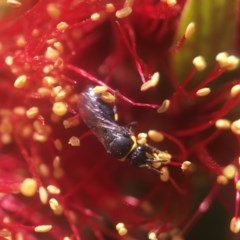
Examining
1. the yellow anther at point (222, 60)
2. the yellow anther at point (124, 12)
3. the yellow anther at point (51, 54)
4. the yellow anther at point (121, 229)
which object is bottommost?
the yellow anther at point (121, 229)

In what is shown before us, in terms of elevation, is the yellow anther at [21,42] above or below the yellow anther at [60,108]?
above

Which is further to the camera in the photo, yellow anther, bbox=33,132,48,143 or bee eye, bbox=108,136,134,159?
yellow anther, bbox=33,132,48,143

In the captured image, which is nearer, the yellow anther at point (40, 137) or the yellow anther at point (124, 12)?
the yellow anther at point (124, 12)

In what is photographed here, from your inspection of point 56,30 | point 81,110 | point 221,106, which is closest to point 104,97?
point 81,110

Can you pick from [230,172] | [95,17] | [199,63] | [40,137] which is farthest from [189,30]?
[40,137]

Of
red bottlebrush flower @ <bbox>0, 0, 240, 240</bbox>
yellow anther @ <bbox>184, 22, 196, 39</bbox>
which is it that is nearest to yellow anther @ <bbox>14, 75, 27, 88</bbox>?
red bottlebrush flower @ <bbox>0, 0, 240, 240</bbox>

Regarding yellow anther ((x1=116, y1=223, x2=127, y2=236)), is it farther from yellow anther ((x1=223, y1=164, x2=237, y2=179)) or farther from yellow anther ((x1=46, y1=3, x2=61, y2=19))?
yellow anther ((x1=46, y1=3, x2=61, y2=19))

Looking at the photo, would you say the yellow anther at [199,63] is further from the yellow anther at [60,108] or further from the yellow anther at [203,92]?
the yellow anther at [60,108]

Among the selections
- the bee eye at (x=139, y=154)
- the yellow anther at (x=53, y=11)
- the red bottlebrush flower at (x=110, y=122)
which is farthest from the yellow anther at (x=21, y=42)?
the bee eye at (x=139, y=154)

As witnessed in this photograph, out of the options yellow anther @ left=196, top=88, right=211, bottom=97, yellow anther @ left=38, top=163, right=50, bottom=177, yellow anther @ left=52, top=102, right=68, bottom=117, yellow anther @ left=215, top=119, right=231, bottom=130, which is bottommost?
yellow anther @ left=38, top=163, right=50, bottom=177

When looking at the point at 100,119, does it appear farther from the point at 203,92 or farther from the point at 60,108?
the point at 203,92
